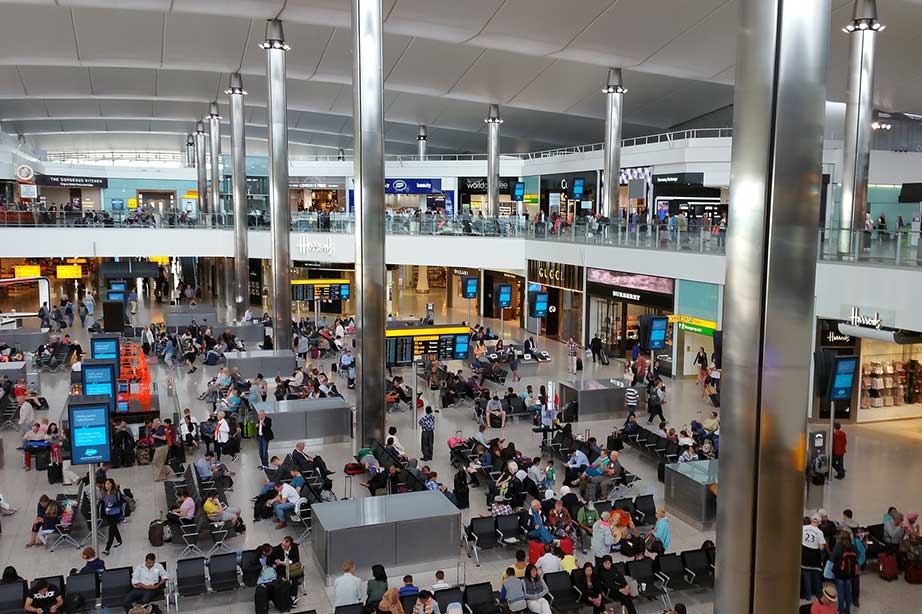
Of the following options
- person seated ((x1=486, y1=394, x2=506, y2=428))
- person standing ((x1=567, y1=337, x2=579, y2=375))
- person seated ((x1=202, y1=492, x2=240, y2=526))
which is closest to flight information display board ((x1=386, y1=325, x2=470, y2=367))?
person seated ((x1=486, y1=394, x2=506, y2=428))

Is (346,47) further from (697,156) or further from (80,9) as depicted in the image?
(697,156)

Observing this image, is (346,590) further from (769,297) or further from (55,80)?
(55,80)

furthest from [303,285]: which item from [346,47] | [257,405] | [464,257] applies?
[257,405]

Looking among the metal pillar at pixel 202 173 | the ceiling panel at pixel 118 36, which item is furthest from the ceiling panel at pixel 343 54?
the metal pillar at pixel 202 173

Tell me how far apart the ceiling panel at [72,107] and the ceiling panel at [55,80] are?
19.9ft

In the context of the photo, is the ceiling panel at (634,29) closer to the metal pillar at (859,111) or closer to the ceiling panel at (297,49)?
the metal pillar at (859,111)

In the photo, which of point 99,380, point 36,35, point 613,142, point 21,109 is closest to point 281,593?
Answer: point 99,380

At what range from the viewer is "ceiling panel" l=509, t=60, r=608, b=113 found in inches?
1260

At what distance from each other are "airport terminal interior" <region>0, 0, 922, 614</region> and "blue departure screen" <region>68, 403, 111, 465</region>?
40mm

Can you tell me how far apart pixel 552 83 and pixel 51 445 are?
24.2 m

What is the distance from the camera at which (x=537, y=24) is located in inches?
998

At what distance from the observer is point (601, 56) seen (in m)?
28.0

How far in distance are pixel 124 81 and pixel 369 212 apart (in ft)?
82.5

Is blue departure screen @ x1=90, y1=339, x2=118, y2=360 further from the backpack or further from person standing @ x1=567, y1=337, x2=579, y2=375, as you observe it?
the backpack
